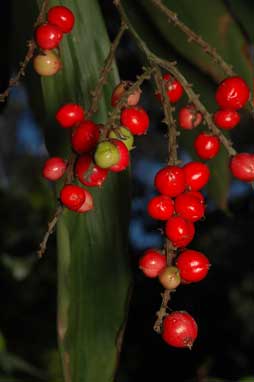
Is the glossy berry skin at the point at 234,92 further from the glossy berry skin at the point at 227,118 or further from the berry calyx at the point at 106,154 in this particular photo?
the berry calyx at the point at 106,154

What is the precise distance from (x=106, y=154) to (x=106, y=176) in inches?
6.3

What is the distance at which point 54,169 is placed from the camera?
2.09 feet

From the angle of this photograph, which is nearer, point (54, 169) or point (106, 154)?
point (106, 154)

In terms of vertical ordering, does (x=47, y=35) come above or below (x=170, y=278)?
above

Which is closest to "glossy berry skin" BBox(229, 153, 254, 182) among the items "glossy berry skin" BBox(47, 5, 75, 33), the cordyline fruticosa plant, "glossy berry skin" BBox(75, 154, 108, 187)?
the cordyline fruticosa plant

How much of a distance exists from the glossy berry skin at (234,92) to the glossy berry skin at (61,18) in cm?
16

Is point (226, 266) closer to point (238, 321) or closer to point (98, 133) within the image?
point (238, 321)

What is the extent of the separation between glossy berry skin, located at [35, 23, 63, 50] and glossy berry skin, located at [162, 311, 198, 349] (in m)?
0.27

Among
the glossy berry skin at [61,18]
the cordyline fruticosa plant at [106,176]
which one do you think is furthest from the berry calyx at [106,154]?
the glossy berry skin at [61,18]

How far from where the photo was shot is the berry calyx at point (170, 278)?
559mm

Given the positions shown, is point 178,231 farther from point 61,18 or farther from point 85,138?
point 61,18

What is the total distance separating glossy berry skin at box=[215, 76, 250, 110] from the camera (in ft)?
2.07

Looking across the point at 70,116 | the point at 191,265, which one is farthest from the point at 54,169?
the point at 191,265

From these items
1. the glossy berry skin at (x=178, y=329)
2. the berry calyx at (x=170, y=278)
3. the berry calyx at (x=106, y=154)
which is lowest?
the glossy berry skin at (x=178, y=329)
